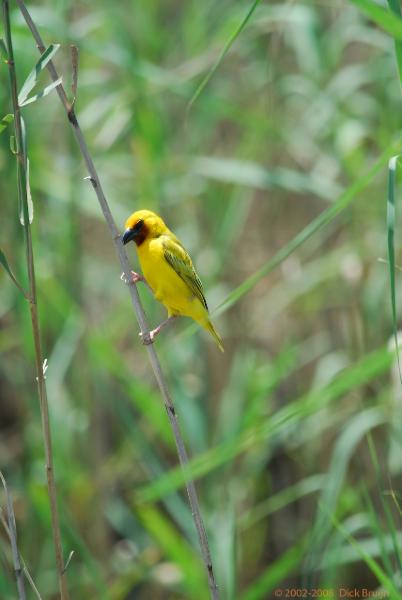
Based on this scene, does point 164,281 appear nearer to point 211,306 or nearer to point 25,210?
point 211,306

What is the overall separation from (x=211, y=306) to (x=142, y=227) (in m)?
1.13

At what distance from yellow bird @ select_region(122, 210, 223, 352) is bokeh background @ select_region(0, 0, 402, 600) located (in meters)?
0.15

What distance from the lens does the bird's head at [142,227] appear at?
2.63 metres

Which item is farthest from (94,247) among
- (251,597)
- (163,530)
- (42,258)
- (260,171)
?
(251,597)

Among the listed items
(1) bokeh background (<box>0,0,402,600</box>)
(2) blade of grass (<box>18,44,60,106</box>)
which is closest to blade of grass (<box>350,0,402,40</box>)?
(2) blade of grass (<box>18,44,60,106</box>)

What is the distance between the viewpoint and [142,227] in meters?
2.70

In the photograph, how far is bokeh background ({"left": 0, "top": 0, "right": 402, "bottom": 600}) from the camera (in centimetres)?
316

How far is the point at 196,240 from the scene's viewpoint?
13.1 feet

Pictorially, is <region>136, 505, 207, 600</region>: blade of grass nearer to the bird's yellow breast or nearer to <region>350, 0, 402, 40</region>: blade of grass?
the bird's yellow breast

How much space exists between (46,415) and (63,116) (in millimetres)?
2391

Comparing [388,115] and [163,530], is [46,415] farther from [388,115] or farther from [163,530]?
[388,115]

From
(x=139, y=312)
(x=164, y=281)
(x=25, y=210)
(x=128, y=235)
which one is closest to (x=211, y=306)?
(x=164, y=281)

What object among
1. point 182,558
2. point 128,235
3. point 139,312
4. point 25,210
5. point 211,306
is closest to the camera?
point 25,210

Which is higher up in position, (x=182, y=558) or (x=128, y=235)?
(x=128, y=235)
